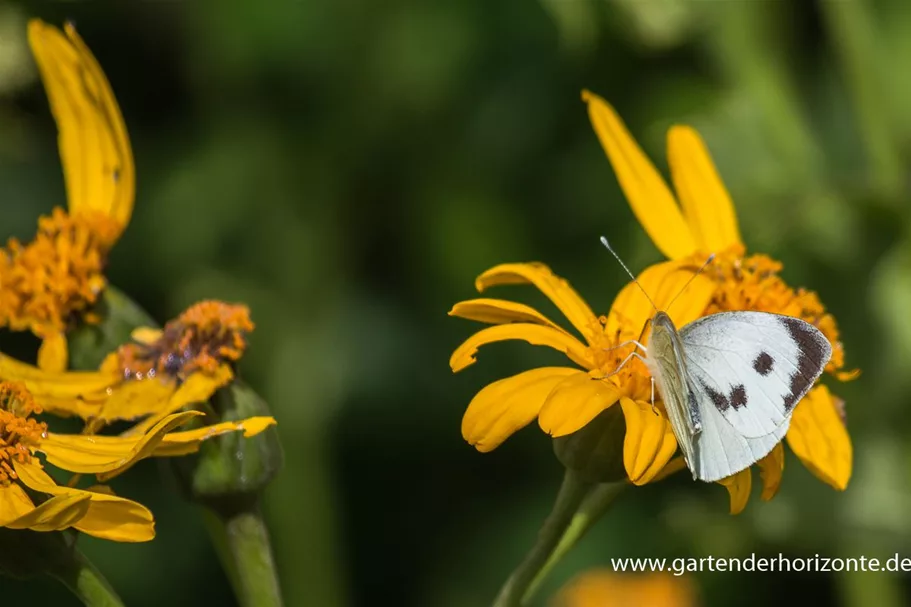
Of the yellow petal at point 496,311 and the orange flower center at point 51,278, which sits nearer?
the yellow petal at point 496,311

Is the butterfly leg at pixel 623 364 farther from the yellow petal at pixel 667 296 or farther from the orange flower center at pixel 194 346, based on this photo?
the orange flower center at pixel 194 346

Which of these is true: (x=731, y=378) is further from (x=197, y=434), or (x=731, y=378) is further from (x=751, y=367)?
(x=197, y=434)

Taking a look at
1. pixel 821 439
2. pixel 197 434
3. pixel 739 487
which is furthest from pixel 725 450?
pixel 197 434

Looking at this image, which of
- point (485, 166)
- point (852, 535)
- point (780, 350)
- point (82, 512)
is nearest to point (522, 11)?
point (485, 166)

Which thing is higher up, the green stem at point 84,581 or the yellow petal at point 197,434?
the yellow petal at point 197,434

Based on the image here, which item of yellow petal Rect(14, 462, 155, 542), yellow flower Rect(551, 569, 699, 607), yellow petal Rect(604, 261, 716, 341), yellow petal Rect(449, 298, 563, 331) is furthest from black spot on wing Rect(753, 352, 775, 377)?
yellow flower Rect(551, 569, 699, 607)

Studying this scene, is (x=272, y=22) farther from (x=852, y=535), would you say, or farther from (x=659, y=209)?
(x=852, y=535)

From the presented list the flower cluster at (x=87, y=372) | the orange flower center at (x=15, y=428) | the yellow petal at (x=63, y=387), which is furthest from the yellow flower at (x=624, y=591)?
the orange flower center at (x=15, y=428)
